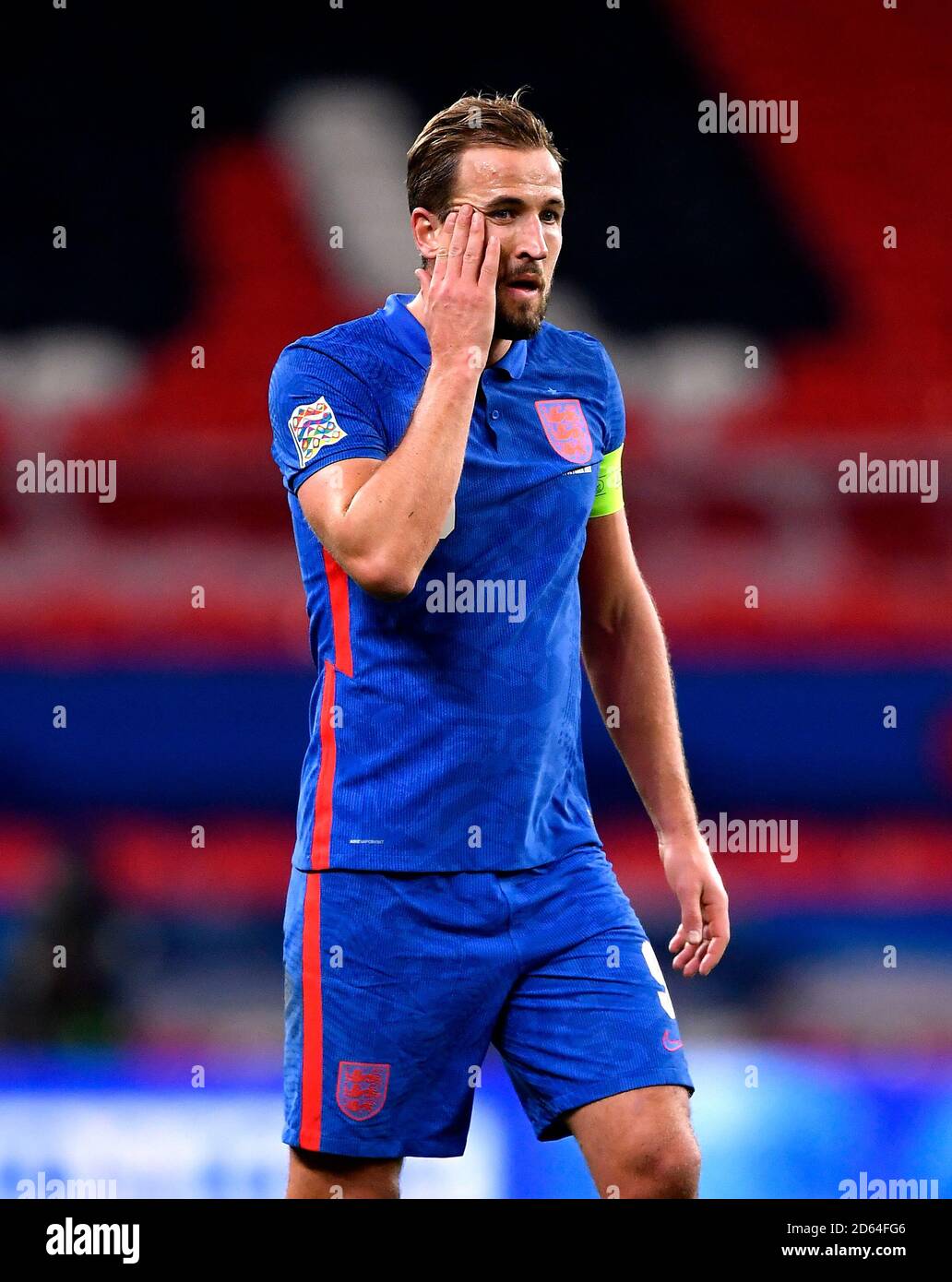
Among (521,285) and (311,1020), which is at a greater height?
(521,285)

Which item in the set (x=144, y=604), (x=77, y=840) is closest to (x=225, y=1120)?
(x=77, y=840)

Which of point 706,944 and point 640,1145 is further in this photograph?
point 706,944

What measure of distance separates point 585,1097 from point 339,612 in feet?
2.16

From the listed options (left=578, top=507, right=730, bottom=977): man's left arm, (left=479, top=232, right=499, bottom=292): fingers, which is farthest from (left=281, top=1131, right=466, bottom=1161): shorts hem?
(left=479, top=232, right=499, bottom=292): fingers

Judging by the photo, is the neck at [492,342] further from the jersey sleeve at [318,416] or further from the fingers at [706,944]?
the fingers at [706,944]

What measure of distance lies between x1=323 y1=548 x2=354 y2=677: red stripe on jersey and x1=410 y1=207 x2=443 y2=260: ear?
0.44 m

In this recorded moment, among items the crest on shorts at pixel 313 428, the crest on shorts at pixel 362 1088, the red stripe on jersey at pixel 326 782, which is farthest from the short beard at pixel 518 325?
the crest on shorts at pixel 362 1088

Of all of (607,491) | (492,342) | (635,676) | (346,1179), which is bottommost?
(346,1179)

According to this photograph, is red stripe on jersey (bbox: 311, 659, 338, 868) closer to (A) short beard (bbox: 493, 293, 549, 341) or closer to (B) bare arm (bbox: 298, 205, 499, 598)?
(B) bare arm (bbox: 298, 205, 499, 598)

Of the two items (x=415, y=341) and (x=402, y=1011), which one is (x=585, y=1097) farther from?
(x=415, y=341)

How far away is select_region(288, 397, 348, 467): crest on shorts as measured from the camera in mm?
2053

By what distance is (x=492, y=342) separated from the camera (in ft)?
7.18

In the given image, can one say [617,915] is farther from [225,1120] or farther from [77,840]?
[77,840]

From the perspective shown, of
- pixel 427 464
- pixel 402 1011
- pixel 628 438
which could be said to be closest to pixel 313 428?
pixel 427 464
